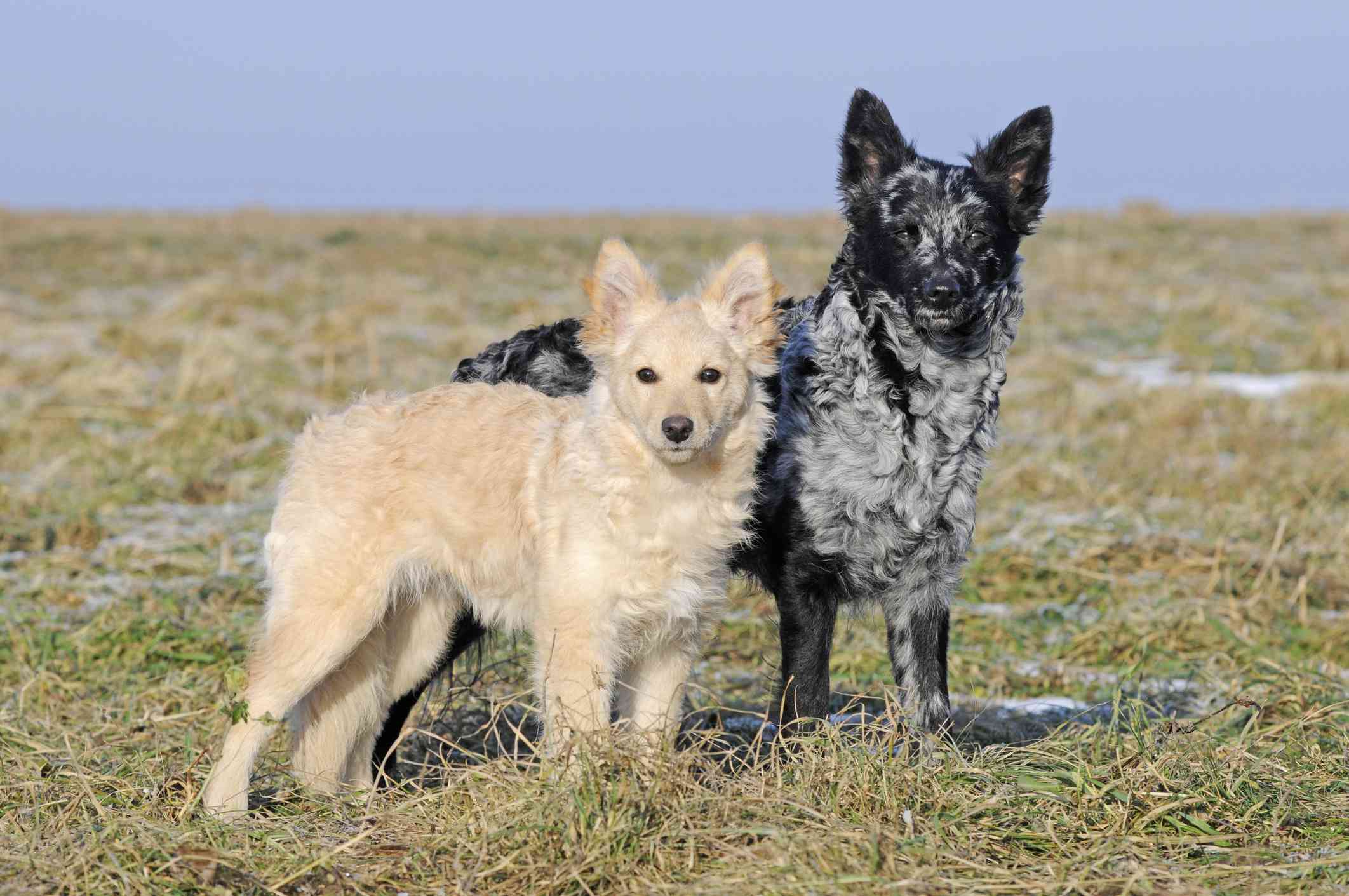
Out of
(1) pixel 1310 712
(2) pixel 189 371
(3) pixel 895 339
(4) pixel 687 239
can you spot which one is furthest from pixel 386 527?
(4) pixel 687 239

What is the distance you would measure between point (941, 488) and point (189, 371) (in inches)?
326

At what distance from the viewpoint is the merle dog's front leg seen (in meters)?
4.18

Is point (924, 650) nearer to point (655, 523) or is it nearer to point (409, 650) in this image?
point (655, 523)

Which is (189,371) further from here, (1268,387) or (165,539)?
(1268,387)

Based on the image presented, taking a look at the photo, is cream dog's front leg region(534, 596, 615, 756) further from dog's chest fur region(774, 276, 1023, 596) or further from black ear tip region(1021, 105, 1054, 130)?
black ear tip region(1021, 105, 1054, 130)

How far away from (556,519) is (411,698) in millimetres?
1259

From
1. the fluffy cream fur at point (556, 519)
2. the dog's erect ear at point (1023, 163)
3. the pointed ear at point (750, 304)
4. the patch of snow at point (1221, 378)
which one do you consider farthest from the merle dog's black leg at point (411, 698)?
the patch of snow at point (1221, 378)

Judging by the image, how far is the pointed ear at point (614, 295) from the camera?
153 inches

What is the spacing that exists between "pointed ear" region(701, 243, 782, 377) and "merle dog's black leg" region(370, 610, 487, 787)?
1482 millimetres

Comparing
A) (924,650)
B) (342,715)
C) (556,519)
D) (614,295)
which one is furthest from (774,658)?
(614,295)

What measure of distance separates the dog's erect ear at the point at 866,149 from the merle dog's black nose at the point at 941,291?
57cm

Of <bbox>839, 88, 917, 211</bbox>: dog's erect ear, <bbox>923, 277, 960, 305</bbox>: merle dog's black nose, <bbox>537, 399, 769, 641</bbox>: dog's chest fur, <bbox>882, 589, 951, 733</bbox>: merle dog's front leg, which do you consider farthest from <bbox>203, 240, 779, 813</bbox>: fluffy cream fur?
<bbox>839, 88, 917, 211</bbox>: dog's erect ear

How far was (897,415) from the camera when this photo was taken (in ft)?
13.9

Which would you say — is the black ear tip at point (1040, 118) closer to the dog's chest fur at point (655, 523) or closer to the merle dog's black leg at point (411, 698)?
the dog's chest fur at point (655, 523)
